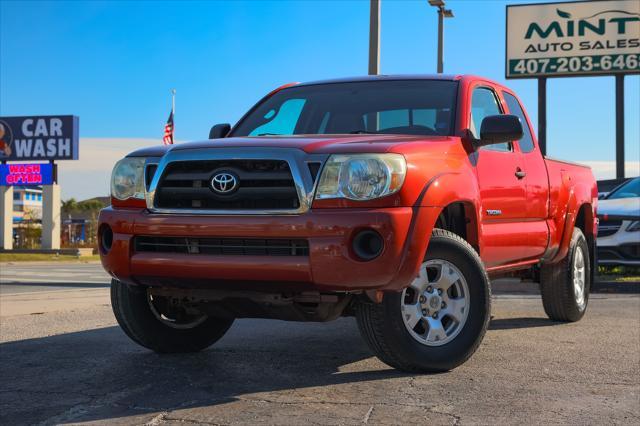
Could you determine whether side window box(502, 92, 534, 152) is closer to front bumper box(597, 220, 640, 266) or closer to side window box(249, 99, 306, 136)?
side window box(249, 99, 306, 136)

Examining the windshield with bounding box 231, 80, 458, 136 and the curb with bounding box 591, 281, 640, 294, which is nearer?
the windshield with bounding box 231, 80, 458, 136

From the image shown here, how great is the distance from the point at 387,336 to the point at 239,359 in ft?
4.06

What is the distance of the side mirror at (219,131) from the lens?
619 cm

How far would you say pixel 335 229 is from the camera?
4176 mm

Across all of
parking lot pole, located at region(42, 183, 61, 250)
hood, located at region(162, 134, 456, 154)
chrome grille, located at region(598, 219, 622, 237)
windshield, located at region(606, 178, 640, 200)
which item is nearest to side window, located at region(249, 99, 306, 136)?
hood, located at region(162, 134, 456, 154)

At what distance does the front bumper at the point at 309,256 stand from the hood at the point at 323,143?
1.22ft

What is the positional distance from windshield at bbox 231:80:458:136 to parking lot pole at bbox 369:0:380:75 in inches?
289

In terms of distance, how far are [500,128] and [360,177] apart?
1.48 m

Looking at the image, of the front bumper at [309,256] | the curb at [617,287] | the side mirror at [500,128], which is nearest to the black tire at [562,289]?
the side mirror at [500,128]

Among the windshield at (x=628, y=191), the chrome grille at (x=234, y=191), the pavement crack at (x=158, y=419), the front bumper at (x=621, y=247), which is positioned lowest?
the pavement crack at (x=158, y=419)

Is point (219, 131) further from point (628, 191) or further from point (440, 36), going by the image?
point (440, 36)

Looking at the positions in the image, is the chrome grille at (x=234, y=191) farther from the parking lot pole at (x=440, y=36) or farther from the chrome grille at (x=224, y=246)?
the parking lot pole at (x=440, y=36)

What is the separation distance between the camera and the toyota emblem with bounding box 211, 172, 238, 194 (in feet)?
14.5

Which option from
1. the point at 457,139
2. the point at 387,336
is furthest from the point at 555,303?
the point at 387,336
